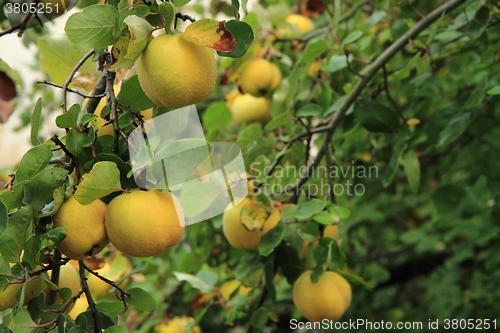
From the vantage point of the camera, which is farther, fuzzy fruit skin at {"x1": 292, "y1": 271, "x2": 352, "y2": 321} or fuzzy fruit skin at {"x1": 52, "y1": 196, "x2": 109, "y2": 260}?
fuzzy fruit skin at {"x1": 292, "y1": 271, "x2": 352, "y2": 321}

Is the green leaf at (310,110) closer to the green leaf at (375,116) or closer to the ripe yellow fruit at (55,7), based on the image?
the green leaf at (375,116)

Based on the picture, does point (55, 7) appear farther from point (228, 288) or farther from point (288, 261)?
point (228, 288)

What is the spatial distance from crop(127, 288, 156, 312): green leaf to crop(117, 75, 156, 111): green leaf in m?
0.31

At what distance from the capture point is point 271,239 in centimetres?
91

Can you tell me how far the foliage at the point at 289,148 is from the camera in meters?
0.55

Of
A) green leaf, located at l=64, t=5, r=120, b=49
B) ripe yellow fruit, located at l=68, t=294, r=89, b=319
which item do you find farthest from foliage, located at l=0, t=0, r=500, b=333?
ripe yellow fruit, located at l=68, t=294, r=89, b=319

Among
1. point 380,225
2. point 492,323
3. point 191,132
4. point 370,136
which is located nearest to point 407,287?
point 380,225

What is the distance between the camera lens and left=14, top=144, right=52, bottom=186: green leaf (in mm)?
554

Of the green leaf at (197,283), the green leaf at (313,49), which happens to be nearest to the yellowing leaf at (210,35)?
the green leaf at (313,49)

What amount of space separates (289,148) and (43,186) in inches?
27.2

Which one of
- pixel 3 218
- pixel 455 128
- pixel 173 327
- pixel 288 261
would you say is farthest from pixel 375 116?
pixel 173 327

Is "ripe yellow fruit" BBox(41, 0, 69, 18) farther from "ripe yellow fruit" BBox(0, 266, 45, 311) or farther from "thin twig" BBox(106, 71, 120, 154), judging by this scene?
"ripe yellow fruit" BBox(0, 266, 45, 311)

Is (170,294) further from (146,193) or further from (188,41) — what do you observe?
(188,41)

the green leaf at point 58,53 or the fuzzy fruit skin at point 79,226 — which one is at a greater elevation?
the green leaf at point 58,53
